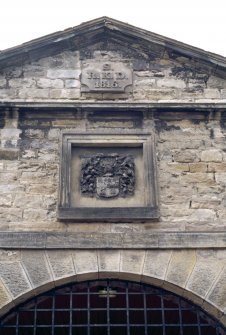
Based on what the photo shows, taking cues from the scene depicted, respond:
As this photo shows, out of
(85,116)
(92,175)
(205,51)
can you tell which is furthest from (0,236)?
(205,51)

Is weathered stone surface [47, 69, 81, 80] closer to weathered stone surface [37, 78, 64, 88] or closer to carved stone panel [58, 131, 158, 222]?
weathered stone surface [37, 78, 64, 88]

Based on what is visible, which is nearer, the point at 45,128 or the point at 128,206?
the point at 128,206

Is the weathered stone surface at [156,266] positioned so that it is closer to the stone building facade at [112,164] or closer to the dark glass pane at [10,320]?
the stone building facade at [112,164]

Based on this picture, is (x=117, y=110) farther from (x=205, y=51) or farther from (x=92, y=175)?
(x=205, y=51)

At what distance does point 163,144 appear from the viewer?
5.80 m

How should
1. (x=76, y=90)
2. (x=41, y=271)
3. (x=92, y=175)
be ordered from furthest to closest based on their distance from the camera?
1. (x=76, y=90)
2. (x=92, y=175)
3. (x=41, y=271)

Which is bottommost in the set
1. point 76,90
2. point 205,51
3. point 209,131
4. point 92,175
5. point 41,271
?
point 41,271

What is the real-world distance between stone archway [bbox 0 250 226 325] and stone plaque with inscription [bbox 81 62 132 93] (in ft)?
5.86

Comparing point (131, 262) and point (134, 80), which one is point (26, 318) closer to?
point (131, 262)

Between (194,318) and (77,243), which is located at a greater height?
(77,243)

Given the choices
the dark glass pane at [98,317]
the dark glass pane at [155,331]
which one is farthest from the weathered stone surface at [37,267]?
the dark glass pane at [155,331]

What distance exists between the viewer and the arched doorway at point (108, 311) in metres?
5.23

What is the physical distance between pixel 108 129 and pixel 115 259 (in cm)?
137

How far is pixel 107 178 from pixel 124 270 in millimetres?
918
